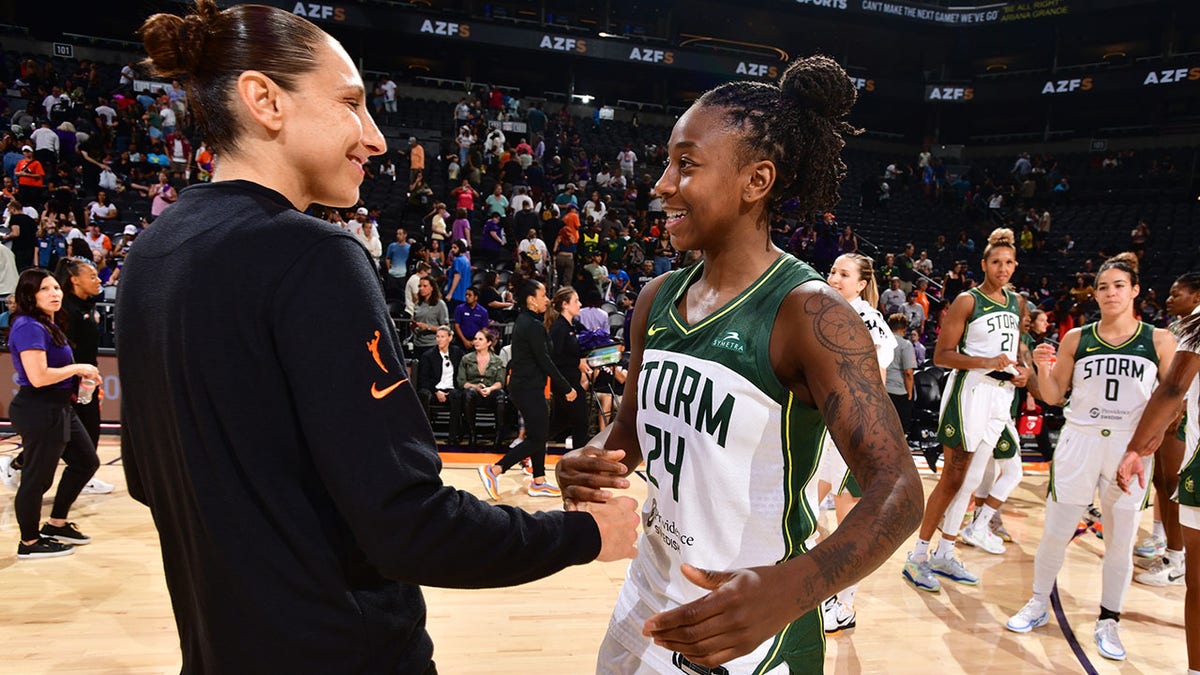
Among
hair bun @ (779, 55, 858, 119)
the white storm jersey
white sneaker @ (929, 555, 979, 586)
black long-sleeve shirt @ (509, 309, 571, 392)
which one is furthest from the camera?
black long-sleeve shirt @ (509, 309, 571, 392)

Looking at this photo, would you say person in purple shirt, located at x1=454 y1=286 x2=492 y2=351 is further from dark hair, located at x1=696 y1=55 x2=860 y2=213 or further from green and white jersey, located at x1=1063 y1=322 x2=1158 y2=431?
dark hair, located at x1=696 y1=55 x2=860 y2=213

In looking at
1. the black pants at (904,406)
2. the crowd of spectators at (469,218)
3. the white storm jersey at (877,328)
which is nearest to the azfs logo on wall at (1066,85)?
the crowd of spectators at (469,218)

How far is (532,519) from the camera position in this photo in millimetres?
1252

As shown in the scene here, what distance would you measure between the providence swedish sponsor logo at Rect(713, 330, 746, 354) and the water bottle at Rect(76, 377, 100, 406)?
15.0ft

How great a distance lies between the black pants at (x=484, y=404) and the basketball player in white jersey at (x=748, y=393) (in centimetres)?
575

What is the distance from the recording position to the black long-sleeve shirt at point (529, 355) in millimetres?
5977

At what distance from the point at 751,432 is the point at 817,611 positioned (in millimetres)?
414

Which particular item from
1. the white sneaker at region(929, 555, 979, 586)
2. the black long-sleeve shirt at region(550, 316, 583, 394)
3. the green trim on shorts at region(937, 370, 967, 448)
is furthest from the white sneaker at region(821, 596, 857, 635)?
the black long-sleeve shirt at region(550, 316, 583, 394)

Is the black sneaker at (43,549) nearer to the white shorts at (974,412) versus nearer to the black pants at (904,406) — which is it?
the white shorts at (974,412)

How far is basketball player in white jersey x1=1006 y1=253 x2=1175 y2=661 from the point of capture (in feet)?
12.7

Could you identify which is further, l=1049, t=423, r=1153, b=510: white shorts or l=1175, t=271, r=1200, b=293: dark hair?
l=1175, t=271, r=1200, b=293: dark hair

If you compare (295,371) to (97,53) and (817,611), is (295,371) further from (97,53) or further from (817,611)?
(97,53)

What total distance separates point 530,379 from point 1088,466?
12.6ft

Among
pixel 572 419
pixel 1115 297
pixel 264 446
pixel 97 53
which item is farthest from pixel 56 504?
pixel 97 53
